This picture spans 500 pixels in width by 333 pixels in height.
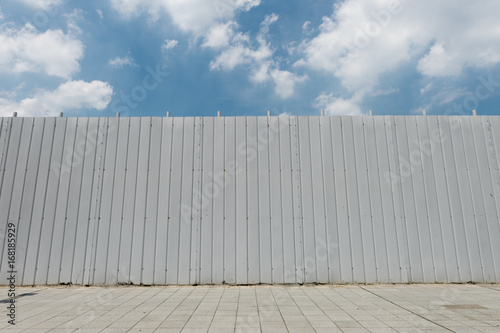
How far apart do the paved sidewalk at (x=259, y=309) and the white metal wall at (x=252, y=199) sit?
0.55 metres

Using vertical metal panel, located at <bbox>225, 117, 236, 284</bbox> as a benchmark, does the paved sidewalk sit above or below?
below

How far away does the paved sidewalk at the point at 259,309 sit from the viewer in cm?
416

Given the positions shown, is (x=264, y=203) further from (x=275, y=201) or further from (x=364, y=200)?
(x=364, y=200)

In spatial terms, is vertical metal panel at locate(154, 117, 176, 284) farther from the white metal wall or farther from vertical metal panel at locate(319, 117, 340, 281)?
vertical metal panel at locate(319, 117, 340, 281)

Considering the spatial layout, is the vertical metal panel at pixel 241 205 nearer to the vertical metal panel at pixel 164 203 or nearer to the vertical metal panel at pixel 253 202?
the vertical metal panel at pixel 253 202

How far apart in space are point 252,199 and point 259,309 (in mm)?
2833

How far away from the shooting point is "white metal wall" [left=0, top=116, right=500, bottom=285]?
22.2 feet

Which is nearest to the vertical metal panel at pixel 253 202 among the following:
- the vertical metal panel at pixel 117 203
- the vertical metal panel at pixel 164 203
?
the vertical metal panel at pixel 164 203

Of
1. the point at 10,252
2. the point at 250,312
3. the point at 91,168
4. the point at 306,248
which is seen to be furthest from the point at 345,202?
the point at 10,252

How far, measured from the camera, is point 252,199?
7.08 m

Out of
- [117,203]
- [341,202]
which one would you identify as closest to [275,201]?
[341,202]

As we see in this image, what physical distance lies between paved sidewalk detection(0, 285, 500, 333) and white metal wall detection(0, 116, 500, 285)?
21.5 inches

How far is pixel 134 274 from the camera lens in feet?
22.1

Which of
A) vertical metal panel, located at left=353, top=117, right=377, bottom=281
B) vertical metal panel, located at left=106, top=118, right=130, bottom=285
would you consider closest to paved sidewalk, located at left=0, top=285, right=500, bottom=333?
vertical metal panel, located at left=106, top=118, right=130, bottom=285
